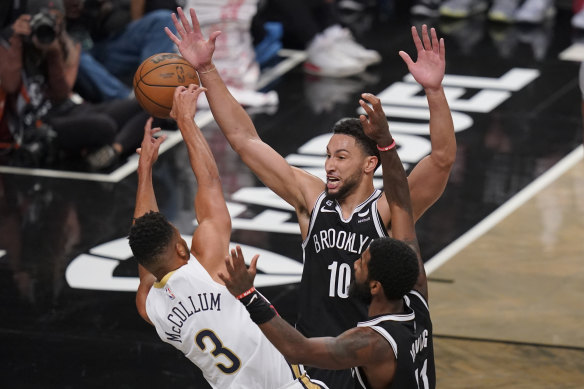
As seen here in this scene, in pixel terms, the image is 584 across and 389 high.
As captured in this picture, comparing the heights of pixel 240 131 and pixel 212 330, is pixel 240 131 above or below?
above

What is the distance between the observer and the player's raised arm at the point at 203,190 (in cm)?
528

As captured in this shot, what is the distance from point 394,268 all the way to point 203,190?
4.56 feet

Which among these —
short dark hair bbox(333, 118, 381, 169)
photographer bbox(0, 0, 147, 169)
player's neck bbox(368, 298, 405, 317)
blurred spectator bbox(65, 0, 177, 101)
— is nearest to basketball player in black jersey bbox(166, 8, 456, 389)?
short dark hair bbox(333, 118, 381, 169)

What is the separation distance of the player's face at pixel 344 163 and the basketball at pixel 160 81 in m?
1.36

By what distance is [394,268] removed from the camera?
433 centimetres

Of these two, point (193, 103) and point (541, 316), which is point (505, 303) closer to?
point (541, 316)

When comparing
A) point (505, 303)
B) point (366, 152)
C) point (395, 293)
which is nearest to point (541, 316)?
point (505, 303)

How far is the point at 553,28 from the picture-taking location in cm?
1407

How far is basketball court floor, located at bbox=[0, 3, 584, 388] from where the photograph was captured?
6547mm

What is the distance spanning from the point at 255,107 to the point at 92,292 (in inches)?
164

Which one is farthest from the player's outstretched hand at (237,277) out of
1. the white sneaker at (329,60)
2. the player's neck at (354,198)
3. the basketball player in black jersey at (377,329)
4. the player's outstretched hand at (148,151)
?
the white sneaker at (329,60)

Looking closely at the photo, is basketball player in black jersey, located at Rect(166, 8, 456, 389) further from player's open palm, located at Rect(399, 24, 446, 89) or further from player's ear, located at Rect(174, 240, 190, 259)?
player's ear, located at Rect(174, 240, 190, 259)

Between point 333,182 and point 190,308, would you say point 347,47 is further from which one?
point 190,308

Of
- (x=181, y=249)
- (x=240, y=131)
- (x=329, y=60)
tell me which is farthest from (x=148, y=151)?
(x=329, y=60)
